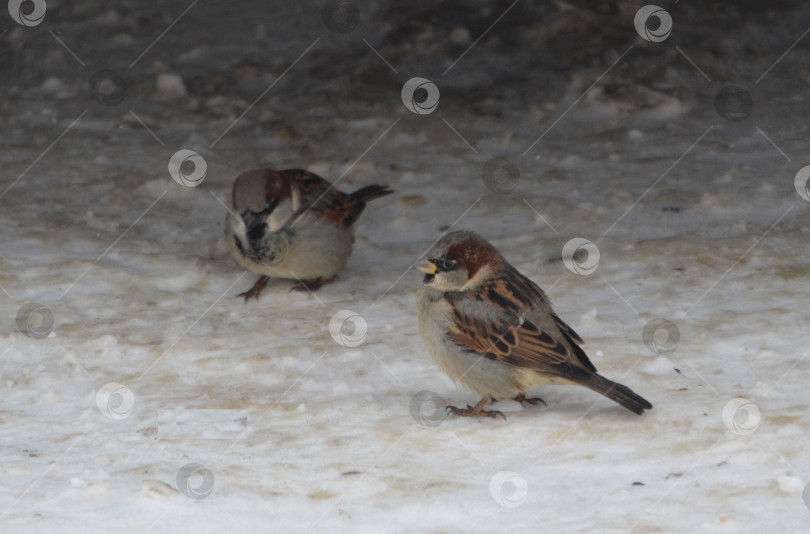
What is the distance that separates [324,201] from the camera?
639cm

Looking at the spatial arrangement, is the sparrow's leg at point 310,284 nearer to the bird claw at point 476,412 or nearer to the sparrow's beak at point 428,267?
the sparrow's beak at point 428,267

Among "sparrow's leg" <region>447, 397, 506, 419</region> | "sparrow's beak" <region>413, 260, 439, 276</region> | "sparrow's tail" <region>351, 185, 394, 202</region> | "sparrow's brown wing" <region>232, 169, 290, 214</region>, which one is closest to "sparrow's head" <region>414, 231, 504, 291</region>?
"sparrow's beak" <region>413, 260, 439, 276</region>

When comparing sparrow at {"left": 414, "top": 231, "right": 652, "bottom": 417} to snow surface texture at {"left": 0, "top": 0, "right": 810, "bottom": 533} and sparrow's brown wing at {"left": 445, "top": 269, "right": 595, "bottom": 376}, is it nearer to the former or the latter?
sparrow's brown wing at {"left": 445, "top": 269, "right": 595, "bottom": 376}

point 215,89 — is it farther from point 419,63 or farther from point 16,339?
point 16,339

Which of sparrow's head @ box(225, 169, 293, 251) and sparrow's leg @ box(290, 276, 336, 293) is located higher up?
sparrow's head @ box(225, 169, 293, 251)

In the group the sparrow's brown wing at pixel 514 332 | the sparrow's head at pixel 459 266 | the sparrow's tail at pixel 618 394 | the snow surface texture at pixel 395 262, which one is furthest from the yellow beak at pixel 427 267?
the sparrow's tail at pixel 618 394

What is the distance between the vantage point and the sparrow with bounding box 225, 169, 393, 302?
20.0ft

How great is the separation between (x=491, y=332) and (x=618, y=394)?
626 mm

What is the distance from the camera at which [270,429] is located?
477cm

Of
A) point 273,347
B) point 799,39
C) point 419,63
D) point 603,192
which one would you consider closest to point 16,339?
point 273,347

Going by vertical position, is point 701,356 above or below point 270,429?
above

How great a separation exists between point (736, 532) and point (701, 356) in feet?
5.32

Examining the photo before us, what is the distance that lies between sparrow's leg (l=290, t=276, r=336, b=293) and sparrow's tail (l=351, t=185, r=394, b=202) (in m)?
0.56

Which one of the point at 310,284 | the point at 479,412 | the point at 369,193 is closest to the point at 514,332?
the point at 479,412
